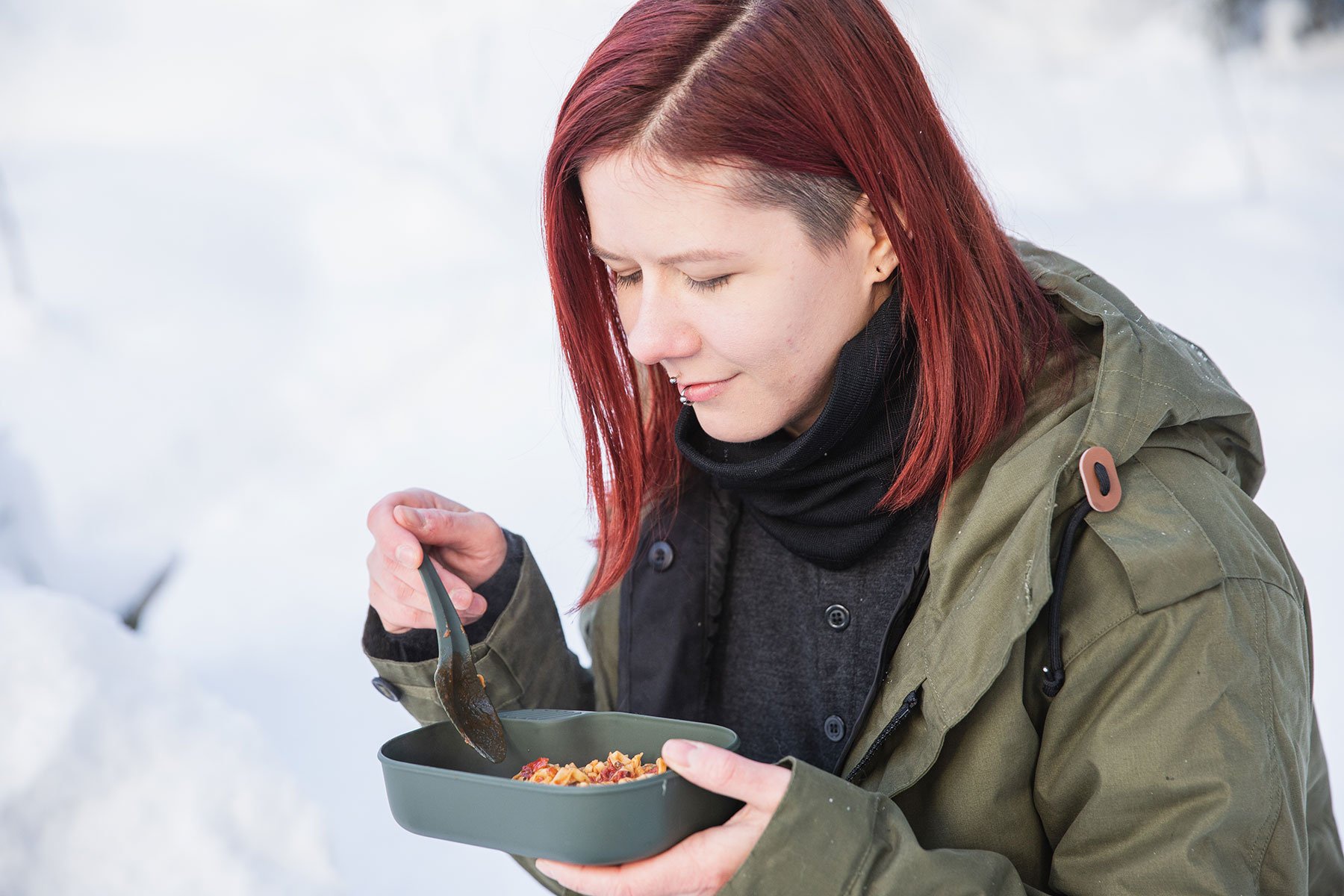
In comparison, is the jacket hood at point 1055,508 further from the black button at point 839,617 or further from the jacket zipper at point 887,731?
the black button at point 839,617

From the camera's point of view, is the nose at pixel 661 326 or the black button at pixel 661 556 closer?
the nose at pixel 661 326

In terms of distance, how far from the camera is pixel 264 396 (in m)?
1.97

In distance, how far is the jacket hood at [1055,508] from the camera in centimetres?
97

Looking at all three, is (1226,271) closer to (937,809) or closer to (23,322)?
(937,809)

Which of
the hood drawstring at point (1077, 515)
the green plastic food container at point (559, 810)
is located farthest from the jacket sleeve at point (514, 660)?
the hood drawstring at point (1077, 515)

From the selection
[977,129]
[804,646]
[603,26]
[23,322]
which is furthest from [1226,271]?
[23,322]

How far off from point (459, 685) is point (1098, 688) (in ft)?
2.12

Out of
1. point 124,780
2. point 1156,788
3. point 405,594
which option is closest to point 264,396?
point 124,780

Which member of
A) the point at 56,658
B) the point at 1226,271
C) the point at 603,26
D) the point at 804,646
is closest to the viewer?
the point at 804,646

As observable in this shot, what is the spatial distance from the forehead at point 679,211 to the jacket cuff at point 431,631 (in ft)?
1.59

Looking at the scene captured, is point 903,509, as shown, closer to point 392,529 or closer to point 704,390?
point 704,390

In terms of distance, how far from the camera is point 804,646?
1357 millimetres

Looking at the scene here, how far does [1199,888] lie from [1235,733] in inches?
5.2

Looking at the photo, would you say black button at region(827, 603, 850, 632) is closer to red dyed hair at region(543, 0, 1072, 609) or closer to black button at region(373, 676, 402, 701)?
red dyed hair at region(543, 0, 1072, 609)
